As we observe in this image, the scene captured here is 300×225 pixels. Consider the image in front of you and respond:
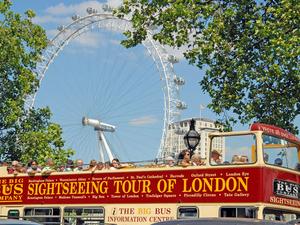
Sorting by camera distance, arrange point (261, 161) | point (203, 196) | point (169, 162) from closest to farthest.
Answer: point (261, 161) < point (203, 196) < point (169, 162)

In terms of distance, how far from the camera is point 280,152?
55.1 ft

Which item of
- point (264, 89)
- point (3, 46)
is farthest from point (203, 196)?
point (3, 46)

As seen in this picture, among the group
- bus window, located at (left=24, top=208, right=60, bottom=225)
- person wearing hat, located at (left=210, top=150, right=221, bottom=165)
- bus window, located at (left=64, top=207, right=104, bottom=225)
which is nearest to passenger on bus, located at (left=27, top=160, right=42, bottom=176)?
bus window, located at (left=24, top=208, right=60, bottom=225)

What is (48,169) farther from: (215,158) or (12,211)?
(215,158)

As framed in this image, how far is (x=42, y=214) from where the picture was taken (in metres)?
20.4

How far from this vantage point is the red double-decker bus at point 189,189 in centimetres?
1583

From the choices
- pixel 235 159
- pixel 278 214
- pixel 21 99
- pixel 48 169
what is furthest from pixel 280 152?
pixel 21 99

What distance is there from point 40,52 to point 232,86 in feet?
66.2

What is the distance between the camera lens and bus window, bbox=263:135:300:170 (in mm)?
16109

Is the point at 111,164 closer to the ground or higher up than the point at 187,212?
higher up

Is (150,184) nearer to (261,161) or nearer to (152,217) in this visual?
(152,217)

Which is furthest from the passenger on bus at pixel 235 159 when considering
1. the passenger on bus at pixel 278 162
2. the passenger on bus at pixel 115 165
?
the passenger on bus at pixel 115 165

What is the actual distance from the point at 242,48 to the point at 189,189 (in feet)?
37.4

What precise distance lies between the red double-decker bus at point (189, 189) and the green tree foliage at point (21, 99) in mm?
22595
